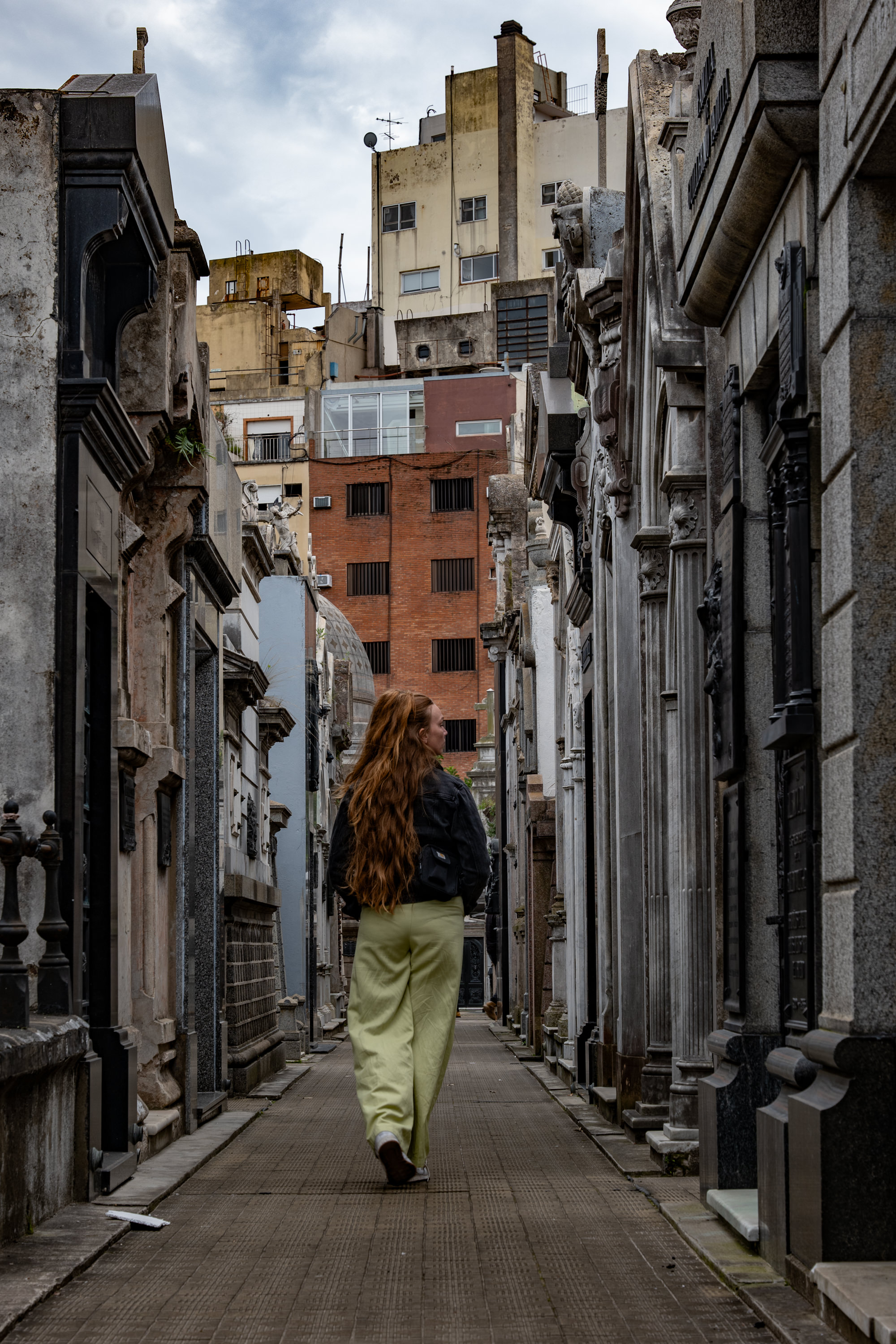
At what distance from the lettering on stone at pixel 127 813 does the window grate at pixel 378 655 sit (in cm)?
5702

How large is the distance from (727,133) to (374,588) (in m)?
60.4

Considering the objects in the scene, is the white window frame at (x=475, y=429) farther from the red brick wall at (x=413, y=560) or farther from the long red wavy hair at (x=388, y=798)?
the long red wavy hair at (x=388, y=798)

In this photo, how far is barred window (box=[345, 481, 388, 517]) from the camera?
66.6 metres

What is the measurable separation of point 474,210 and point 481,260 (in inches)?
75.1

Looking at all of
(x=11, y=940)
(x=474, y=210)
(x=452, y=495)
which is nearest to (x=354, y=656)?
(x=452, y=495)

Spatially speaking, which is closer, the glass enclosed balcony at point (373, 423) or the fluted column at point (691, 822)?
the fluted column at point (691, 822)

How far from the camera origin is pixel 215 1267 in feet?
20.5

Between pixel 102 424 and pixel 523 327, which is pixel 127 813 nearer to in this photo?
pixel 102 424

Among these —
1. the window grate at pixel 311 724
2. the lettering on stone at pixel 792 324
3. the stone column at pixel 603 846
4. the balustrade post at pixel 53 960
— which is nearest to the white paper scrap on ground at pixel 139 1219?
the balustrade post at pixel 53 960

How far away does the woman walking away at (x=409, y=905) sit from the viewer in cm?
823

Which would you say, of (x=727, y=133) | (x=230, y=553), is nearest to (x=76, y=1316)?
(x=727, y=133)

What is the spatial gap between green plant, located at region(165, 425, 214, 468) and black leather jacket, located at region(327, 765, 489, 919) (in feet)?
10.9

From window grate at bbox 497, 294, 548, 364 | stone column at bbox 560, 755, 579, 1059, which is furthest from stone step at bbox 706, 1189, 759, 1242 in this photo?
window grate at bbox 497, 294, 548, 364

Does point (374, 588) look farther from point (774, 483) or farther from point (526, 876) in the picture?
point (774, 483)
